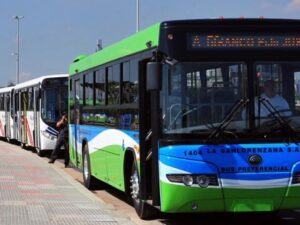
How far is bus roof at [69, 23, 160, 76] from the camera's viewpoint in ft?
28.7

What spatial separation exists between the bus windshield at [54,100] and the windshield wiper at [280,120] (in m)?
16.2

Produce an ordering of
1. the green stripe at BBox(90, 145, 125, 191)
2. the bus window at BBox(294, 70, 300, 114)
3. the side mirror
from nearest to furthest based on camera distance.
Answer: the side mirror
the bus window at BBox(294, 70, 300, 114)
the green stripe at BBox(90, 145, 125, 191)

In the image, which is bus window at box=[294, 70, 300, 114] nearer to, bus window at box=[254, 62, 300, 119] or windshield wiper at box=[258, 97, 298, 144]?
bus window at box=[254, 62, 300, 119]

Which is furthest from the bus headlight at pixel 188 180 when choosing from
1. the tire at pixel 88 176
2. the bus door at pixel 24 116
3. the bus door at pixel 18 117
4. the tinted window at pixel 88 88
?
the bus door at pixel 18 117

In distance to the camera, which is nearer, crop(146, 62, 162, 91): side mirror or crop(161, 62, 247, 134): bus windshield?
crop(146, 62, 162, 91): side mirror

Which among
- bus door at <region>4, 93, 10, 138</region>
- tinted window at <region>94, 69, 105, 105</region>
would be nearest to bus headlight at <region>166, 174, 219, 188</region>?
tinted window at <region>94, 69, 105, 105</region>

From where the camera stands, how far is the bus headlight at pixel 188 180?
8109 millimetres

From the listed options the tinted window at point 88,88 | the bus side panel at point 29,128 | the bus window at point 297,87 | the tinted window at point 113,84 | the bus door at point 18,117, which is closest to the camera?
the bus window at point 297,87

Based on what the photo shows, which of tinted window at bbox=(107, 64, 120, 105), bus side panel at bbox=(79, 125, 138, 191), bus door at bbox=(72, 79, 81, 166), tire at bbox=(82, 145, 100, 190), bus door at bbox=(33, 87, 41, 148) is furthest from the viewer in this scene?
bus door at bbox=(33, 87, 41, 148)

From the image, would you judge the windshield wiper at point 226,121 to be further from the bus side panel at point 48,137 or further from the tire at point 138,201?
the bus side panel at point 48,137

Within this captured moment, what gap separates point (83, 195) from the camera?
12.6 m

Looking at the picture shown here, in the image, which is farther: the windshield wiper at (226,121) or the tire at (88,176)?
the tire at (88,176)

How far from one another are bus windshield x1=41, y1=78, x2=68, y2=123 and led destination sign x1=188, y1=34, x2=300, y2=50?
16.0 m

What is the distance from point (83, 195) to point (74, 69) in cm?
430
